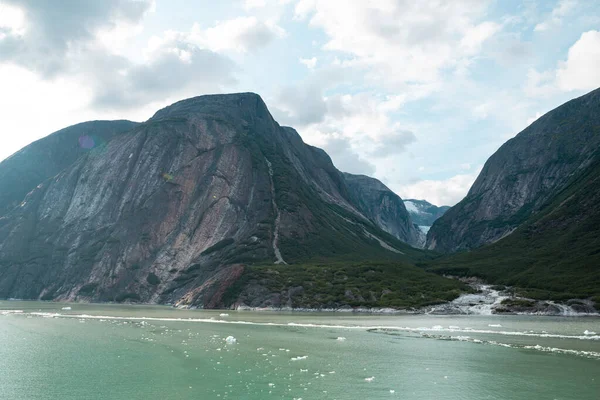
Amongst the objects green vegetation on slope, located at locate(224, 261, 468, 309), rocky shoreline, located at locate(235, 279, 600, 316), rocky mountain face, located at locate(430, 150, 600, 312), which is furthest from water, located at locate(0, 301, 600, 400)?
green vegetation on slope, located at locate(224, 261, 468, 309)

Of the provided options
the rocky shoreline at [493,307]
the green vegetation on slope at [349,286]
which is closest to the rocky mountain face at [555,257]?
the rocky shoreline at [493,307]

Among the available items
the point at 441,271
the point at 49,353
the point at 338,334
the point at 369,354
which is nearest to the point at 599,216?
the point at 441,271

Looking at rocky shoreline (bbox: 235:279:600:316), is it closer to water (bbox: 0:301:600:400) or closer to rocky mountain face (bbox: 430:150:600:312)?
rocky mountain face (bbox: 430:150:600:312)

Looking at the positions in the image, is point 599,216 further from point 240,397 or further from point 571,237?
point 240,397

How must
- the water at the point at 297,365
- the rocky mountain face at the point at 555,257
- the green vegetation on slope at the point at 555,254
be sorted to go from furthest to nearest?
the green vegetation on slope at the point at 555,254, the rocky mountain face at the point at 555,257, the water at the point at 297,365

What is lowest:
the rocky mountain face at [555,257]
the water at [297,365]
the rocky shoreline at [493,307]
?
the water at [297,365]

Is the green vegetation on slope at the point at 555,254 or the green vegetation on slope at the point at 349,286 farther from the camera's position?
the green vegetation on slope at the point at 349,286

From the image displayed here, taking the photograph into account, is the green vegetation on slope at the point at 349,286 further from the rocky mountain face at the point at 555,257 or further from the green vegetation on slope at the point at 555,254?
the rocky mountain face at the point at 555,257

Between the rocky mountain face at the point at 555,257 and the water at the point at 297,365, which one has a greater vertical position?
the rocky mountain face at the point at 555,257

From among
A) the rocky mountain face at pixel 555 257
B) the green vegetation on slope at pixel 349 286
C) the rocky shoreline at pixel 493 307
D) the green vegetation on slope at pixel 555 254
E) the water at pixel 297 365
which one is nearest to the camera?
the water at pixel 297 365
